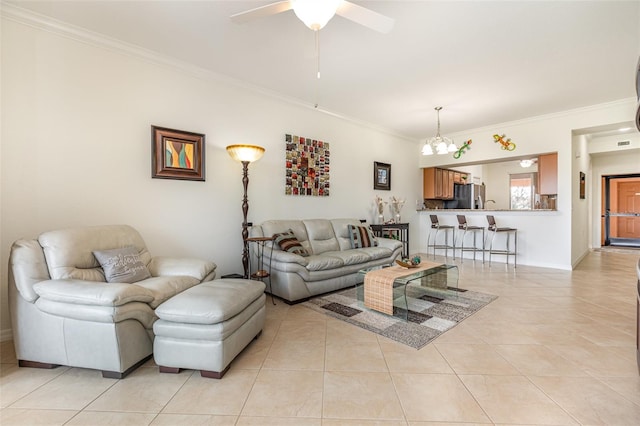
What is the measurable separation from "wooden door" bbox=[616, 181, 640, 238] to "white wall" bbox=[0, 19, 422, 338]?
9353mm

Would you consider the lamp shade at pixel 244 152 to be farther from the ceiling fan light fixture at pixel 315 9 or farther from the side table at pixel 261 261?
the ceiling fan light fixture at pixel 315 9

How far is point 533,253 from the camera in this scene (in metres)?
→ 5.57

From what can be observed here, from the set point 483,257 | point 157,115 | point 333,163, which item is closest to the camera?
point 157,115

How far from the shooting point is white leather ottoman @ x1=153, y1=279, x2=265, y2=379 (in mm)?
1913

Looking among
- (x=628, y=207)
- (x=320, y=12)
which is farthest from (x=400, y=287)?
(x=628, y=207)

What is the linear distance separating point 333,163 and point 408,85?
181 cm

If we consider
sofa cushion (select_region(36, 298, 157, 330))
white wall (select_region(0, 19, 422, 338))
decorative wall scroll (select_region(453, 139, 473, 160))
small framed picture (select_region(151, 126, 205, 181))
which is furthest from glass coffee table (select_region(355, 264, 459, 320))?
decorative wall scroll (select_region(453, 139, 473, 160))

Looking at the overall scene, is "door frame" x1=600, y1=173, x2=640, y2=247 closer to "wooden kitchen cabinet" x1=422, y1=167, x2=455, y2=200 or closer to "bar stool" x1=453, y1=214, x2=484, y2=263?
"wooden kitchen cabinet" x1=422, y1=167, x2=455, y2=200

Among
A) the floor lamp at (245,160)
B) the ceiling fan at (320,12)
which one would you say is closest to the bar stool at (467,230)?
the floor lamp at (245,160)

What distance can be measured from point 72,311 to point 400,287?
9.31ft

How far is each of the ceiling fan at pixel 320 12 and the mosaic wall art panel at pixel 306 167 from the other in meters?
2.60

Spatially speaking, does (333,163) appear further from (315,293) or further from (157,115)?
(157,115)

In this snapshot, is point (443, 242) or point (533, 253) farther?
point (443, 242)

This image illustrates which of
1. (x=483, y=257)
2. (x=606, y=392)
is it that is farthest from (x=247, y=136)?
(x=483, y=257)
